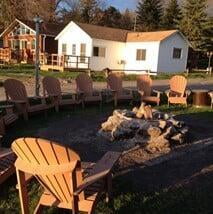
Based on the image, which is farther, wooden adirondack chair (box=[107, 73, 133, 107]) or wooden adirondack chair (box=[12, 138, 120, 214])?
wooden adirondack chair (box=[107, 73, 133, 107])

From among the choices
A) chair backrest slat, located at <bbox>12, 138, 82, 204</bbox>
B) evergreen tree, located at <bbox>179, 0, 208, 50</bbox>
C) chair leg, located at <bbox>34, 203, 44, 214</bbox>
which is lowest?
chair leg, located at <bbox>34, 203, 44, 214</bbox>

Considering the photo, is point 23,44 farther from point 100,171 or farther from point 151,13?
point 100,171

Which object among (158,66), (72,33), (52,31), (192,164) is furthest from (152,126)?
(52,31)

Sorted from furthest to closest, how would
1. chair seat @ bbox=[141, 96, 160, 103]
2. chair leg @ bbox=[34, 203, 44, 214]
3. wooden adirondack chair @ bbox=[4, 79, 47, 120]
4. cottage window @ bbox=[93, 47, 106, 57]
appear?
1. cottage window @ bbox=[93, 47, 106, 57]
2. chair seat @ bbox=[141, 96, 160, 103]
3. wooden adirondack chair @ bbox=[4, 79, 47, 120]
4. chair leg @ bbox=[34, 203, 44, 214]

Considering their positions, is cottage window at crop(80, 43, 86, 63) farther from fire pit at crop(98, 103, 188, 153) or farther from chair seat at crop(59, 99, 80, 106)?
fire pit at crop(98, 103, 188, 153)

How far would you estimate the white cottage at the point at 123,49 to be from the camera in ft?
108

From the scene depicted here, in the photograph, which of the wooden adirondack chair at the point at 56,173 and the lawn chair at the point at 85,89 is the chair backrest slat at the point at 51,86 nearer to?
the lawn chair at the point at 85,89

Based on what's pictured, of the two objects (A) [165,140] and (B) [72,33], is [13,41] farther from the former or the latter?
(A) [165,140]

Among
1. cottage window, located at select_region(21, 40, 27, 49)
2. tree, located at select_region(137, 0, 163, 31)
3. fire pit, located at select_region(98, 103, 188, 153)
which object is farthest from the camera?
tree, located at select_region(137, 0, 163, 31)

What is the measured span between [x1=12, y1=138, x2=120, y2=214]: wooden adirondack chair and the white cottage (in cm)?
2751

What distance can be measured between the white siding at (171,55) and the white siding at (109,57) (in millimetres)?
4062

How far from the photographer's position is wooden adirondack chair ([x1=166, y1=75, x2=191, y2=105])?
500 inches

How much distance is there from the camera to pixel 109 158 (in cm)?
513

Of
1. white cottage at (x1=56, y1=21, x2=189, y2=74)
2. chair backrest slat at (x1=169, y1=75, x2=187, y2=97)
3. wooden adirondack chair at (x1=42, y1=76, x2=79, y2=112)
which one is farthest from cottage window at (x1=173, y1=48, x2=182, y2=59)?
wooden adirondack chair at (x1=42, y1=76, x2=79, y2=112)
